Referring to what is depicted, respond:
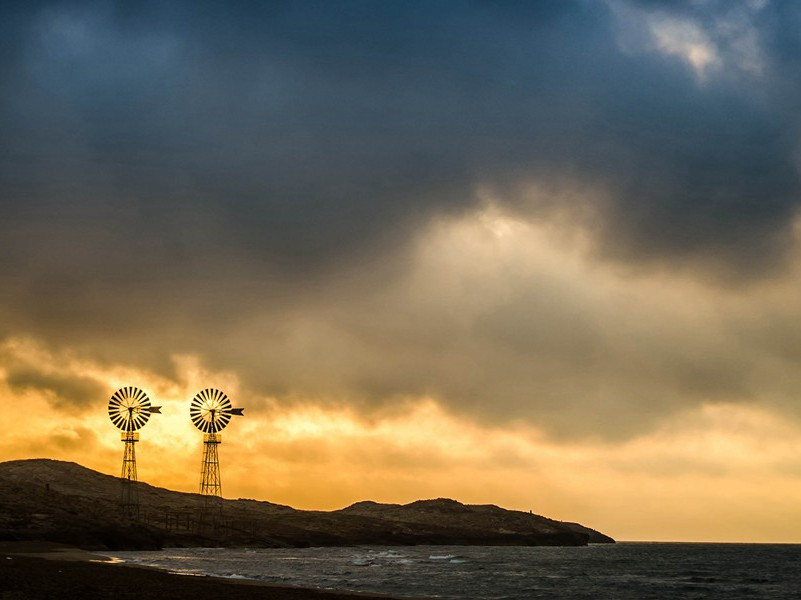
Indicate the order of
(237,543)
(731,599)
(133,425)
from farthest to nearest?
(237,543) → (133,425) → (731,599)

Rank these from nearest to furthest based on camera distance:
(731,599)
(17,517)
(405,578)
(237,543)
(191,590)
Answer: (191,590) < (731,599) < (405,578) < (17,517) < (237,543)

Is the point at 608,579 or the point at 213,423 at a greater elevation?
the point at 213,423

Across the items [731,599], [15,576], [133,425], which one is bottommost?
[731,599]

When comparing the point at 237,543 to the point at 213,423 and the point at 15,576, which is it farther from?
the point at 15,576

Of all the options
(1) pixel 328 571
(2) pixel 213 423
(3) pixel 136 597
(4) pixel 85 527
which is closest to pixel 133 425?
(2) pixel 213 423

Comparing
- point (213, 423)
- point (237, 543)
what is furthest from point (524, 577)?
point (237, 543)

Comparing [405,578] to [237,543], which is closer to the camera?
[405,578]

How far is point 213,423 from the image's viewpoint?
558 ft

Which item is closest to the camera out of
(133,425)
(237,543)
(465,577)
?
(465,577)

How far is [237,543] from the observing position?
651ft

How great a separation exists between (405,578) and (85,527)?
74554 millimetres

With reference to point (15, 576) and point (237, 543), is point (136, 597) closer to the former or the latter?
point (15, 576)

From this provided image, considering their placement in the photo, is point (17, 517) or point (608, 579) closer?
point (608, 579)

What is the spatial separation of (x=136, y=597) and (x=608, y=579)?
69460 mm
